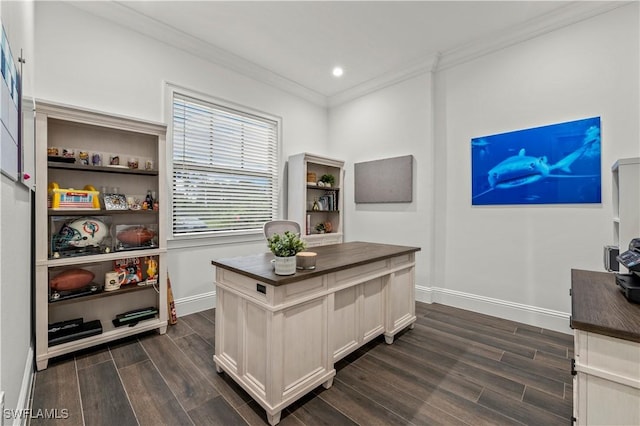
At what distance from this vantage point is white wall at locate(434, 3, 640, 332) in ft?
8.49

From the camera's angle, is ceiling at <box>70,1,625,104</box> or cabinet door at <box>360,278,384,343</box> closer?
cabinet door at <box>360,278,384,343</box>

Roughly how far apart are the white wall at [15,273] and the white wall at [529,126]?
3.84 meters

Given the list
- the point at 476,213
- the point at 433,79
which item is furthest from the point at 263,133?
the point at 476,213

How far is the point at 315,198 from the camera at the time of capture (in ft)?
15.2

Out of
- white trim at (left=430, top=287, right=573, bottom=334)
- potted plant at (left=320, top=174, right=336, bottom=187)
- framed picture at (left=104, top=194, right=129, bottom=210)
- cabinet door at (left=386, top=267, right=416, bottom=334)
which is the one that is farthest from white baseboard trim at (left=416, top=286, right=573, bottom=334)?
framed picture at (left=104, top=194, right=129, bottom=210)

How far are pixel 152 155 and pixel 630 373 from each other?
3630 millimetres

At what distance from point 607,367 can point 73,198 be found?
11.3ft

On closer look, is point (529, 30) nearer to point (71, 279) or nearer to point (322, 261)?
point (322, 261)

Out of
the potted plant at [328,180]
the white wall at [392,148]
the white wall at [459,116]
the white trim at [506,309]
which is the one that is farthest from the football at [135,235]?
the white trim at [506,309]

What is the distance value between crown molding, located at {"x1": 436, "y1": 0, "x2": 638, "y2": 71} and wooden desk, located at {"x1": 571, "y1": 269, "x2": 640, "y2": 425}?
3.02 meters

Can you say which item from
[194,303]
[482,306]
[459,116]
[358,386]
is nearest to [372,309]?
[358,386]

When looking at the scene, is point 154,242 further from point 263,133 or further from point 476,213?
point 476,213

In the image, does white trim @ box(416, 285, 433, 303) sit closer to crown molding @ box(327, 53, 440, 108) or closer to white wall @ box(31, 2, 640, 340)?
Result: white wall @ box(31, 2, 640, 340)

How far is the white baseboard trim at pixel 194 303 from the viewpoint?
321 centimetres
